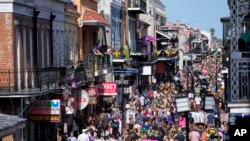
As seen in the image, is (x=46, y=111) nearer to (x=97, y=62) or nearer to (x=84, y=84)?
(x=84, y=84)

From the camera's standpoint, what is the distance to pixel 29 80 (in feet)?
89.2

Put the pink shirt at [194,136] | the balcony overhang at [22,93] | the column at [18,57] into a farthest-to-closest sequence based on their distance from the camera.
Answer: the pink shirt at [194,136] → the column at [18,57] → the balcony overhang at [22,93]

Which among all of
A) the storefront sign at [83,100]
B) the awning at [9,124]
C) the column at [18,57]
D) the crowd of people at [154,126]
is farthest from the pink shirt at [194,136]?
the awning at [9,124]

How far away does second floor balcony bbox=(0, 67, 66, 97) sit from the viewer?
83.0ft

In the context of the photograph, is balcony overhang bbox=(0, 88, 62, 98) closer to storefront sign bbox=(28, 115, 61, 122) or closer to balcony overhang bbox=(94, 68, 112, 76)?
storefront sign bbox=(28, 115, 61, 122)

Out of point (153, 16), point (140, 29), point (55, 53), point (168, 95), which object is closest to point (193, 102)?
point (168, 95)

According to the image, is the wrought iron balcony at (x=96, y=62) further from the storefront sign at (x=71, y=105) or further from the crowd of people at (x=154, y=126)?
the storefront sign at (x=71, y=105)

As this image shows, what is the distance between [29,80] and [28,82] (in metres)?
0.14

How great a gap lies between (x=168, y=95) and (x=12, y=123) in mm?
42311

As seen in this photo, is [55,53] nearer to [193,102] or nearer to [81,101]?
[81,101]

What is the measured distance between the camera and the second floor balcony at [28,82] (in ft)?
83.0

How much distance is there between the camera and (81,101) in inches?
1379

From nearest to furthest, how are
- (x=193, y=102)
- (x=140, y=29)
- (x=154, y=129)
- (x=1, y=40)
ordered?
(x=1, y=40)
(x=154, y=129)
(x=193, y=102)
(x=140, y=29)

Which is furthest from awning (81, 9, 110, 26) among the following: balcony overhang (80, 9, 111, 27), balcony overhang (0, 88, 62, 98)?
balcony overhang (0, 88, 62, 98)
